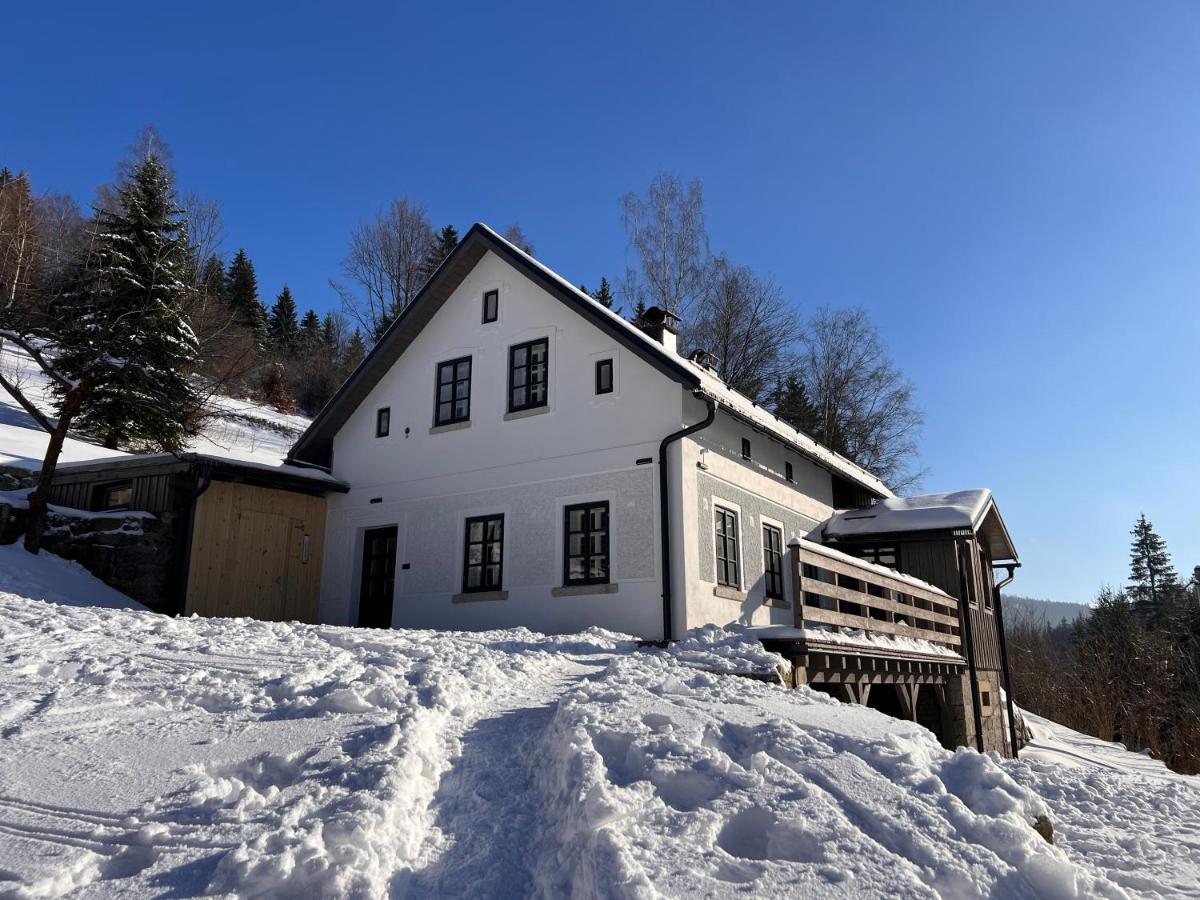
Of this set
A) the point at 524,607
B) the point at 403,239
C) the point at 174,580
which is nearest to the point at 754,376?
the point at 403,239

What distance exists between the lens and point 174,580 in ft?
42.9

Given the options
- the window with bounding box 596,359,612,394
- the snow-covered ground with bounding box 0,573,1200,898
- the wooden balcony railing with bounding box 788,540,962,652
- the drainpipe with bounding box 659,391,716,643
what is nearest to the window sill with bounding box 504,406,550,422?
the window with bounding box 596,359,612,394

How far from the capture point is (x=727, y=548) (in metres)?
13.3

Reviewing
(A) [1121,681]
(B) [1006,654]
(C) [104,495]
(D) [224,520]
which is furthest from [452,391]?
(A) [1121,681]

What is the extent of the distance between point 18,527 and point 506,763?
38.6 ft

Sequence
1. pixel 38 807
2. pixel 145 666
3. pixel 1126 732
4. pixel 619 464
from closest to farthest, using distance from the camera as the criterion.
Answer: pixel 38 807 < pixel 145 666 < pixel 619 464 < pixel 1126 732

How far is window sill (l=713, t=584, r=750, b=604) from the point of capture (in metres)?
12.7

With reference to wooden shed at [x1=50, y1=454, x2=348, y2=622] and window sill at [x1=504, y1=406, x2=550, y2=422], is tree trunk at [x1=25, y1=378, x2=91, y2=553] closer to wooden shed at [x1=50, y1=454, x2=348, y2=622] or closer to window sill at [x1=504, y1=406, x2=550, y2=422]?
wooden shed at [x1=50, y1=454, x2=348, y2=622]

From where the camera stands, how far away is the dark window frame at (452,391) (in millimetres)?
14930

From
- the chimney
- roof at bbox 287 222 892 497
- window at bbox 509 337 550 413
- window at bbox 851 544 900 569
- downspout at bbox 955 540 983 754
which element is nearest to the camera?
roof at bbox 287 222 892 497

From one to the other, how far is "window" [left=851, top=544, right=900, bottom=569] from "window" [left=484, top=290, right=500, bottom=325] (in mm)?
8304

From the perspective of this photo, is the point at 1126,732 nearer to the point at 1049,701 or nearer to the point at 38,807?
the point at 1049,701

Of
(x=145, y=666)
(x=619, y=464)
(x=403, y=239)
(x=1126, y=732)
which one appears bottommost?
(x=1126, y=732)

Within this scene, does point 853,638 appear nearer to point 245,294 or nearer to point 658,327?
point 658,327
